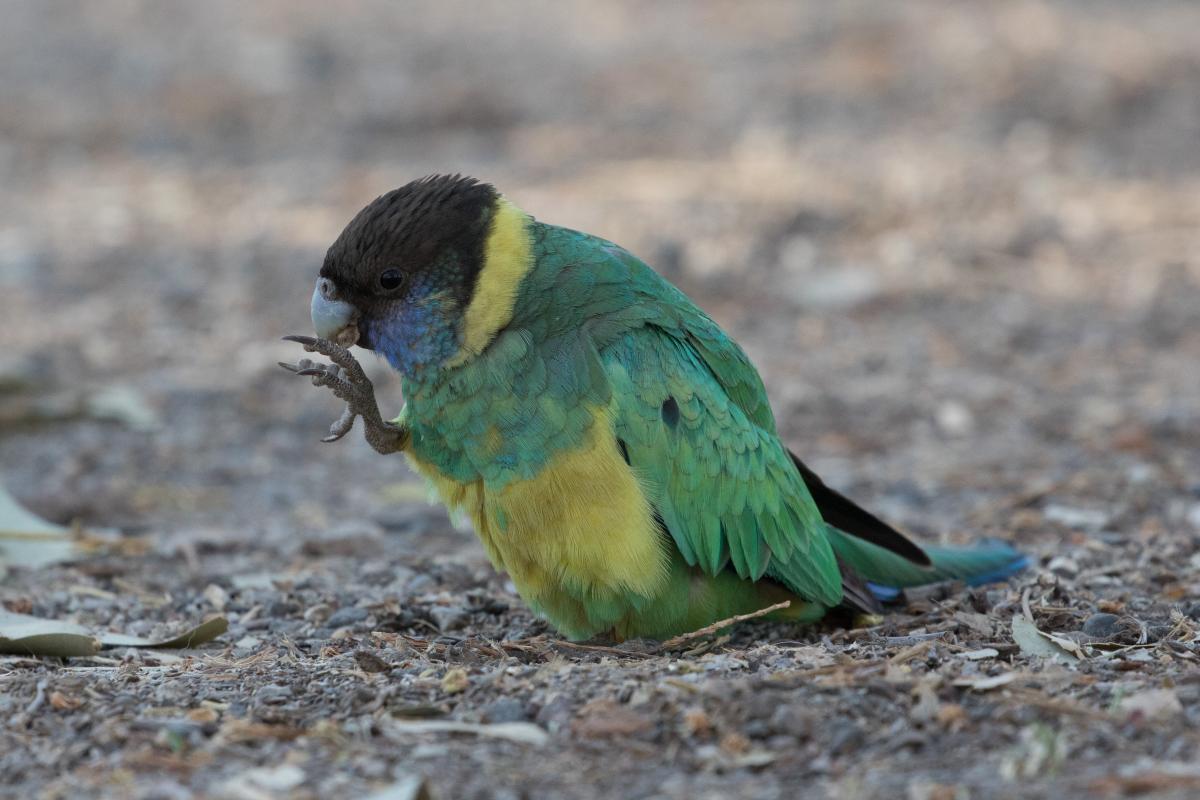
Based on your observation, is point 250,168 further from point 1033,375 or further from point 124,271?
point 1033,375

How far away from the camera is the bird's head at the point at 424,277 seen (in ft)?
13.5

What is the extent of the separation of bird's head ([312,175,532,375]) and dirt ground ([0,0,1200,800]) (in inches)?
33.0

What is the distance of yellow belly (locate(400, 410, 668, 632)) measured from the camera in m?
3.91

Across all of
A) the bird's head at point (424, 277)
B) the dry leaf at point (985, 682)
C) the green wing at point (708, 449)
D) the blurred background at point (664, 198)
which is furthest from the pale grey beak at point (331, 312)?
the blurred background at point (664, 198)

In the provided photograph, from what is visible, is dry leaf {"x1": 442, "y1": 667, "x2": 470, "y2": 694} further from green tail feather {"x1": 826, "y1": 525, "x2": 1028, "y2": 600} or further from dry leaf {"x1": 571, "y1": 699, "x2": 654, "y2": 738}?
green tail feather {"x1": 826, "y1": 525, "x2": 1028, "y2": 600}

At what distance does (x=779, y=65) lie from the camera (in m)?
13.3

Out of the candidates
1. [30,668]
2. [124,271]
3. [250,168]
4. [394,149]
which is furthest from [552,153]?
[30,668]

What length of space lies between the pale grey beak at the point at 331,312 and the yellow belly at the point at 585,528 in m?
0.61

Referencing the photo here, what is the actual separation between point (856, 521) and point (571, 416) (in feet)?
3.85

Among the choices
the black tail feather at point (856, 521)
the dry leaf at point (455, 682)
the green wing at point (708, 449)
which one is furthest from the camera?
the black tail feather at point (856, 521)

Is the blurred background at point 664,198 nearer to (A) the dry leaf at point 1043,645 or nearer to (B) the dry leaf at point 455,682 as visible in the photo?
(A) the dry leaf at point 1043,645

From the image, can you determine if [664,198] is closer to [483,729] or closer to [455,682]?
[455,682]

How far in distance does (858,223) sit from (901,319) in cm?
118

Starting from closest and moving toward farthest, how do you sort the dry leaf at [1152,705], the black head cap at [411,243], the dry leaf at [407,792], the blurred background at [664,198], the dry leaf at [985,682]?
1. the dry leaf at [407,792]
2. the dry leaf at [1152,705]
3. the dry leaf at [985,682]
4. the black head cap at [411,243]
5. the blurred background at [664,198]
